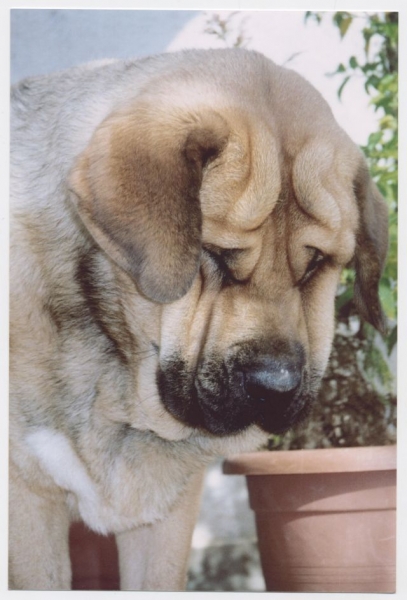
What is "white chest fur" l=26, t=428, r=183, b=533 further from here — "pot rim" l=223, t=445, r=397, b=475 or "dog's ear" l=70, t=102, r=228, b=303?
"dog's ear" l=70, t=102, r=228, b=303

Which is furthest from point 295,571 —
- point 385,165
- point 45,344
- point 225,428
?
point 385,165

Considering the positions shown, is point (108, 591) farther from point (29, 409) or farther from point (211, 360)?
point (211, 360)

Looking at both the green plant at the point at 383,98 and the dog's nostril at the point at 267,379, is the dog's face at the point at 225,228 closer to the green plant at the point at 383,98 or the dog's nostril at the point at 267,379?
the dog's nostril at the point at 267,379

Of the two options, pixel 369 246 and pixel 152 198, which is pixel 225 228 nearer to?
pixel 152 198

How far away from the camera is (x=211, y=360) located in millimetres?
1853

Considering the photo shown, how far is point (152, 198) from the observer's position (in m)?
1.76

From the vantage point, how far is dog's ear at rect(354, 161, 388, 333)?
6.81 feet

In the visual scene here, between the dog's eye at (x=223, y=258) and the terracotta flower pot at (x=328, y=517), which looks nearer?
the dog's eye at (x=223, y=258)

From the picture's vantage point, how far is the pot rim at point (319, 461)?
219 centimetres

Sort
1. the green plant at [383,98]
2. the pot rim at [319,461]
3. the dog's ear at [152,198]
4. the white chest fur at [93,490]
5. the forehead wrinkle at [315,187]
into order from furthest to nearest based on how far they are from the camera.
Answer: the green plant at [383,98] < the pot rim at [319,461] < the white chest fur at [93,490] < the forehead wrinkle at [315,187] < the dog's ear at [152,198]

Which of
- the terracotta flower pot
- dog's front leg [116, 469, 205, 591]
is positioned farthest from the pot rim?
dog's front leg [116, 469, 205, 591]

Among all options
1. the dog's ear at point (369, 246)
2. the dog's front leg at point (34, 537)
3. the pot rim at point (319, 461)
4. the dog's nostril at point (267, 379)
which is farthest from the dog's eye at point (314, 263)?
the dog's front leg at point (34, 537)

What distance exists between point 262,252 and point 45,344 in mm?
614


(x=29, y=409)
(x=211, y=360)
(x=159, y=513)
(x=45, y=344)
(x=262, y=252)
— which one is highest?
(x=262, y=252)
